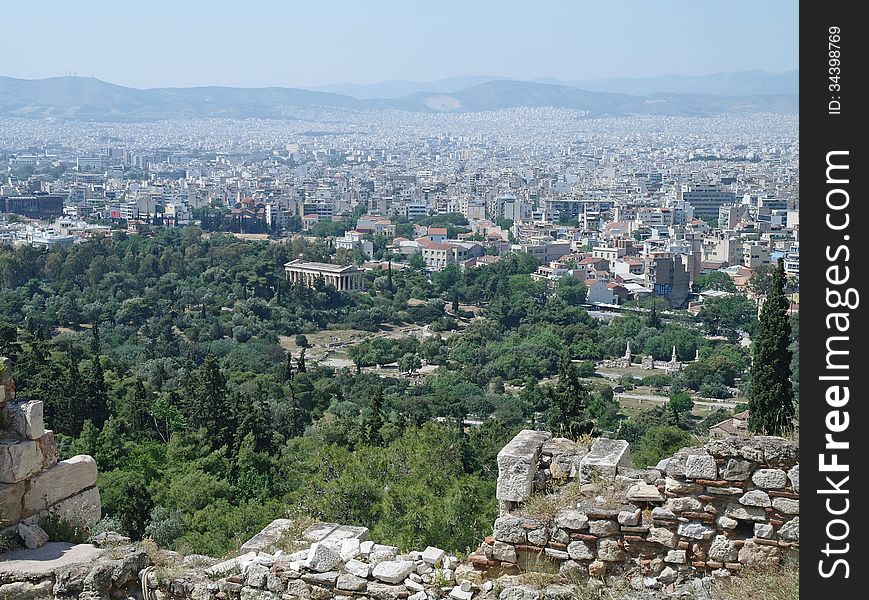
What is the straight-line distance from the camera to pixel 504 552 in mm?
4035

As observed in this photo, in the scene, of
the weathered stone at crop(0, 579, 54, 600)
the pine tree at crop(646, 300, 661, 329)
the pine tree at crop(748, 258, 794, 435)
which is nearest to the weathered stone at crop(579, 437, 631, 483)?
the weathered stone at crop(0, 579, 54, 600)

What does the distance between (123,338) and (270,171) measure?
106 meters

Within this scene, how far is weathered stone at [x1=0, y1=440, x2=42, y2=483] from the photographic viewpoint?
166 inches

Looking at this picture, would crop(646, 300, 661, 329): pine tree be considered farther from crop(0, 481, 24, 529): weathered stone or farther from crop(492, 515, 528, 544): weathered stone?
crop(0, 481, 24, 529): weathered stone

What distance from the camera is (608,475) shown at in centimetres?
439

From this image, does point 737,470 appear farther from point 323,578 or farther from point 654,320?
point 654,320

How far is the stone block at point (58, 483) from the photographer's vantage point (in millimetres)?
4309

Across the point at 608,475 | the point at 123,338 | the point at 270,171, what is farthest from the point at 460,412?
the point at 270,171

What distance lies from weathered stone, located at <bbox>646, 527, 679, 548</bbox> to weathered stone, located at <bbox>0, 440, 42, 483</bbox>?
238cm

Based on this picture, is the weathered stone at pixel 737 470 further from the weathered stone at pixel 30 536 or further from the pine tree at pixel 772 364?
the pine tree at pixel 772 364

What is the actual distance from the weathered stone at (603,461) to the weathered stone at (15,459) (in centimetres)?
219
